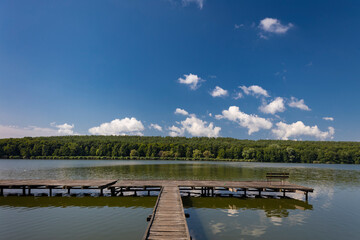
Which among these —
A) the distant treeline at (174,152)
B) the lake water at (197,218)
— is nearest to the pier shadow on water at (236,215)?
the lake water at (197,218)

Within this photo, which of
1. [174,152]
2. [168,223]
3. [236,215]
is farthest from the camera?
[174,152]

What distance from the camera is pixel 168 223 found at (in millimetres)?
11211

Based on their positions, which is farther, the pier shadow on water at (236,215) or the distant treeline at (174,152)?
the distant treeline at (174,152)

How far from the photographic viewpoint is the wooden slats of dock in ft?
31.8

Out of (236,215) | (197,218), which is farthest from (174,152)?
(197,218)

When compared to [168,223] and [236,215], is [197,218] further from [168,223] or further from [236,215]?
[168,223]

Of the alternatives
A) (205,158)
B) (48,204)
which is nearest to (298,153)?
(205,158)

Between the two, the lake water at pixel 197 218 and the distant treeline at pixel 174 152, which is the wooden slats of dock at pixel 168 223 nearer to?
the lake water at pixel 197 218

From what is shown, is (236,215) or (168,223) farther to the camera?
(236,215)

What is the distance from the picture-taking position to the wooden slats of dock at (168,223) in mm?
9703

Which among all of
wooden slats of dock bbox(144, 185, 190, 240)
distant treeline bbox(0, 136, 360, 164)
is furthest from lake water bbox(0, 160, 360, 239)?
distant treeline bbox(0, 136, 360, 164)

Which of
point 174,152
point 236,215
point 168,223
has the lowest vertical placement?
point 174,152

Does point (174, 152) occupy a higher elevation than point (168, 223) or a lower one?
lower

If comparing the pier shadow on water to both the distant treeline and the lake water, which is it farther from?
A: the distant treeline
